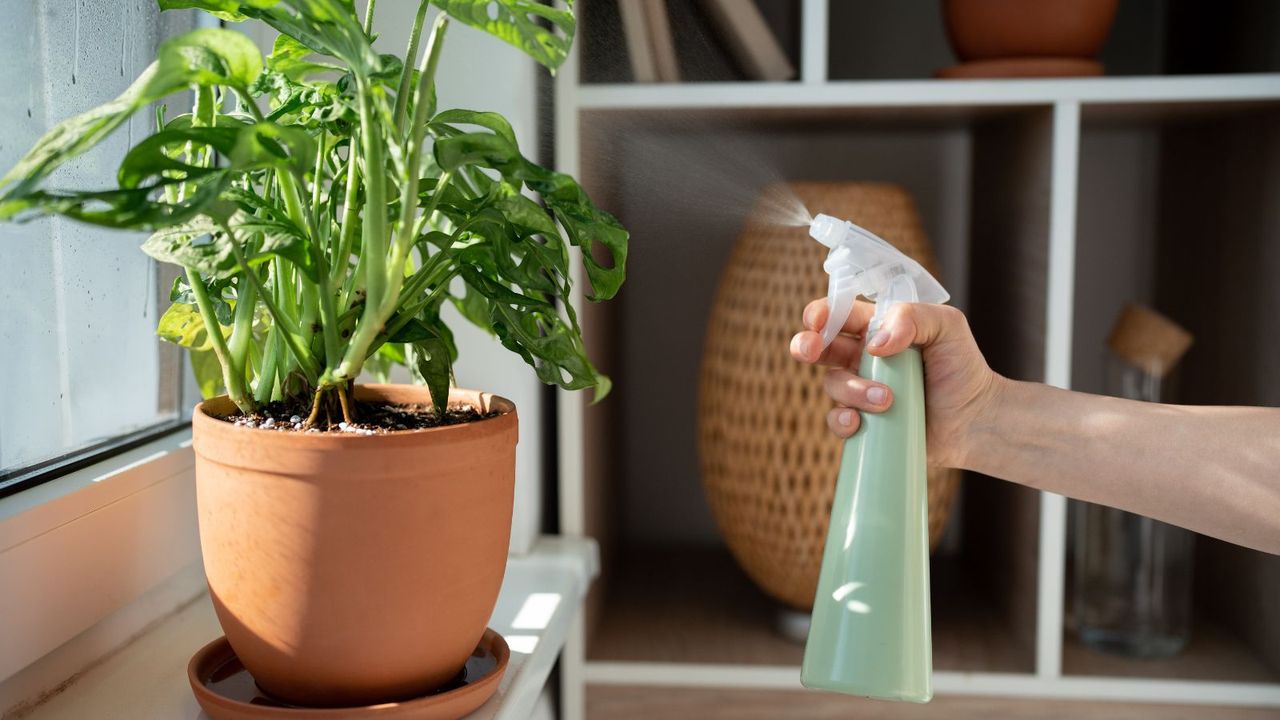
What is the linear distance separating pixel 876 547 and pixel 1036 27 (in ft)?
1.91

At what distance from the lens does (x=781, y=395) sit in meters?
0.98

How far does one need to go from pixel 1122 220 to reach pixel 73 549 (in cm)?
119

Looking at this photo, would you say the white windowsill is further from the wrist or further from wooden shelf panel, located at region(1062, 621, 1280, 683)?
wooden shelf panel, located at region(1062, 621, 1280, 683)

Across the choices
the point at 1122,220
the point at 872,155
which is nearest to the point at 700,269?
the point at 872,155

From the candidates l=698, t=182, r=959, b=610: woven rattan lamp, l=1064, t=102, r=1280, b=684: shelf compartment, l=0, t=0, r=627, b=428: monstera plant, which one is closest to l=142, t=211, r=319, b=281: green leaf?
l=0, t=0, r=627, b=428: monstera plant

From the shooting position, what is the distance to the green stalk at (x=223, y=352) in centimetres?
53

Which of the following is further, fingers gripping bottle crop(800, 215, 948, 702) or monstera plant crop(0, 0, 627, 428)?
fingers gripping bottle crop(800, 215, 948, 702)

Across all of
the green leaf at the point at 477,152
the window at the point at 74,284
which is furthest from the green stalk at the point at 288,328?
the window at the point at 74,284

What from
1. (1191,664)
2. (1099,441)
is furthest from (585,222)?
(1191,664)

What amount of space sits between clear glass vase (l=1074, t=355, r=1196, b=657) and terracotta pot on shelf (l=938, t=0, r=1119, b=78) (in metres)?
0.32

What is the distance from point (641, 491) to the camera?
1363mm

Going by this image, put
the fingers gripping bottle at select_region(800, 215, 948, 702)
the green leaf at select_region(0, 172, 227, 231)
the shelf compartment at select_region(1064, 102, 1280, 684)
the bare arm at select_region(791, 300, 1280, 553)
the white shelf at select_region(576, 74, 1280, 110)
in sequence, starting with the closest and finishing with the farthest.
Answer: the green leaf at select_region(0, 172, 227, 231) < the fingers gripping bottle at select_region(800, 215, 948, 702) < the bare arm at select_region(791, 300, 1280, 553) < the white shelf at select_region(576, 74, 1280, 110) < the shelf compartment at select_region(1064, 102, 1280, 684)

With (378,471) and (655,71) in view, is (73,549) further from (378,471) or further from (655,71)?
(655,71)

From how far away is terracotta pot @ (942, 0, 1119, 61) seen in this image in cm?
94
